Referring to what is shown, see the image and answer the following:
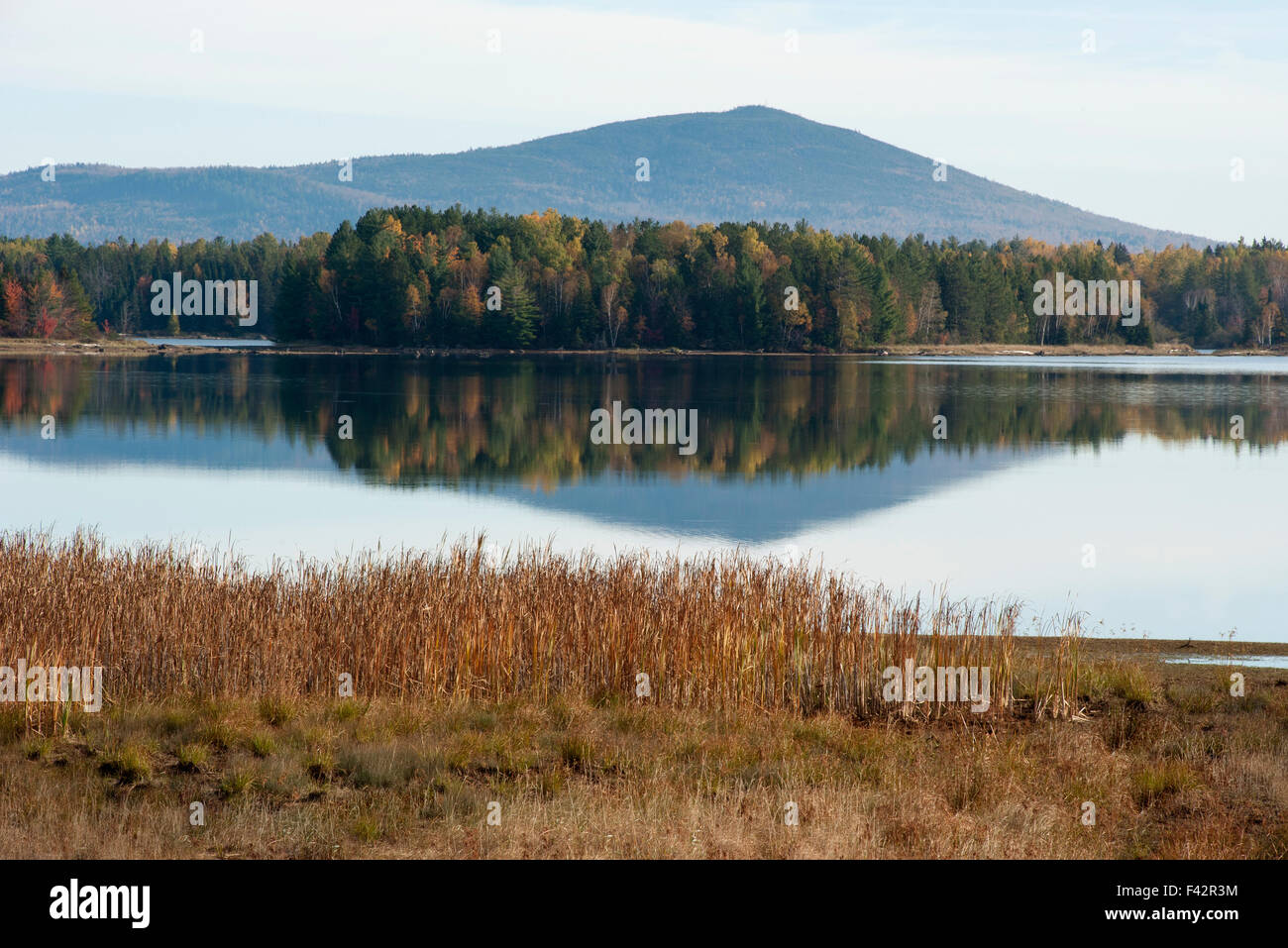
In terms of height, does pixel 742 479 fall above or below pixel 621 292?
below

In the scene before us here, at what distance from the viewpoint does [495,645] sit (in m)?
13.3

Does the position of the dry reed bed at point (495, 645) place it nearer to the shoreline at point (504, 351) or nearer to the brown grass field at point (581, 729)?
the brown grass field at point (581, 729)

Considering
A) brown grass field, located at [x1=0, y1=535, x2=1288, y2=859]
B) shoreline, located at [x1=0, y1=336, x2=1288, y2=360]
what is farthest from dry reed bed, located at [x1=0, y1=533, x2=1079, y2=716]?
shoreline, located at [x1=0, y1=336, x2=1288, y2=360]

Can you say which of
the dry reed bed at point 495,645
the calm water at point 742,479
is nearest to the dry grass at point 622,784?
the dry reed bed at point 495,645

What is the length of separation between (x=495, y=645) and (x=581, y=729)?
2065 mm

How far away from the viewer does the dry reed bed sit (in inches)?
504

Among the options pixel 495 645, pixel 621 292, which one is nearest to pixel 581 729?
pixel 495 645

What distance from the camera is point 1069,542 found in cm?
2897

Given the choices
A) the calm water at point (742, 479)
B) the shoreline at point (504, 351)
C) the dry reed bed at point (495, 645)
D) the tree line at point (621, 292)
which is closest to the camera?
the dry reed bed at point (495, 645)

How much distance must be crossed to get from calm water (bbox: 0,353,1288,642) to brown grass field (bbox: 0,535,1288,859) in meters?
7.79

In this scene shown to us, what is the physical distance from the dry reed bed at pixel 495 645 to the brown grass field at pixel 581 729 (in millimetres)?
35

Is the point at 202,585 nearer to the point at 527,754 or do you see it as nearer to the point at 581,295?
the point at 527,754

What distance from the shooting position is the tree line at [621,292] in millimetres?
126062

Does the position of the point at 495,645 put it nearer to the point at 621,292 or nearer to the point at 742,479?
the point at 742,479
